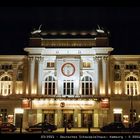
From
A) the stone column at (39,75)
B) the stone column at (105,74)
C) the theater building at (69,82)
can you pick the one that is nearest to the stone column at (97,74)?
the theater building at (69,82)

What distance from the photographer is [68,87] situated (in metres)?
58.9

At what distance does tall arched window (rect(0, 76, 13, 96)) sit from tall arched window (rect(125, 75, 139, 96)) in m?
18.6

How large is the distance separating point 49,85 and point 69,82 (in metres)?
3.24

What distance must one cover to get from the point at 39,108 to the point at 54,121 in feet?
10.3

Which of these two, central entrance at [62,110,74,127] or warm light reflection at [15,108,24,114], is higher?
warm light reflection at [15,108,24,114]

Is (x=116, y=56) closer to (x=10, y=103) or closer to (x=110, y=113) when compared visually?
(x=110, y=113)

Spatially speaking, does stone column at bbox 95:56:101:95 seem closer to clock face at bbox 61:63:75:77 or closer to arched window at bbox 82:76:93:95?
arched window at bbox 82:76:93:95

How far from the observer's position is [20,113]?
58.4 m

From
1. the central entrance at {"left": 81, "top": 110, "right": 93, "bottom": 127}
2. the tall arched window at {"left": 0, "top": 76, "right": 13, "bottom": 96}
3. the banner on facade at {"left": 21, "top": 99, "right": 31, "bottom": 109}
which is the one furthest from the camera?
the tall arched window at {"left": 0, "top": 76, "right": 13, "bottom": 96}

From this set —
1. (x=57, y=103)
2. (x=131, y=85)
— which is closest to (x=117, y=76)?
(x=131, y=85)

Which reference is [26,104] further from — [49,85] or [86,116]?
[86,116]

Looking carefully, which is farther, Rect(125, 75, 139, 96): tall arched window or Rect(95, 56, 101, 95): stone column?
Rect(125, 75, 139, 96): tall arched window

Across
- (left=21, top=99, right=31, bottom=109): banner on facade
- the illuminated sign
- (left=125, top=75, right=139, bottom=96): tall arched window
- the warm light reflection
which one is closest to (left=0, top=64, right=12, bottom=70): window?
(left=21, top=99, right=31, bottom=109): banner on facade

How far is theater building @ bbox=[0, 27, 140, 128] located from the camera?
57.9 metres
